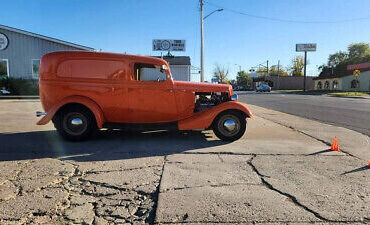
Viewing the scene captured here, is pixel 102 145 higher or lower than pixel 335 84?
lower

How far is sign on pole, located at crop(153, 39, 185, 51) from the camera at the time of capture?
37.8m

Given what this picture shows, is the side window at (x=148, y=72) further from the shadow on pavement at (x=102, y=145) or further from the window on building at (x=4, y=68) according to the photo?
the window on building at (x=4, y=68)

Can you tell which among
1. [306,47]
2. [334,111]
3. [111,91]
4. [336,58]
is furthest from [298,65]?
[111,91]

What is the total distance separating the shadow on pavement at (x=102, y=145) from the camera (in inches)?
189

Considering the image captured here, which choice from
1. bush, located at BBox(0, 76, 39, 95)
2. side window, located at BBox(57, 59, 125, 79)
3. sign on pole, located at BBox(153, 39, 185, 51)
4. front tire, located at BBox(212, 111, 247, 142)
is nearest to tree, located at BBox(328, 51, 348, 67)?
sign on pole, located at BBox(153, 39, 185, 51)

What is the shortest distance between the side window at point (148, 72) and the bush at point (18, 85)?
68.7 feet

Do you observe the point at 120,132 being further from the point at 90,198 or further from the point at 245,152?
the point at 90,198

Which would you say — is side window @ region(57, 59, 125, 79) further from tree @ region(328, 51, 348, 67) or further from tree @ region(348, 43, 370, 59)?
tree @ region(328, 51, 348, 67)

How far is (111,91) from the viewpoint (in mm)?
5910

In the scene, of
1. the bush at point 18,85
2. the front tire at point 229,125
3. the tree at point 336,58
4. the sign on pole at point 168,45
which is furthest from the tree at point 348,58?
the front tire at point 229,125

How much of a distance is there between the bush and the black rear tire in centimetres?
2041

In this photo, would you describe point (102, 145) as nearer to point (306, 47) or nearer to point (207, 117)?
point (207, 117)

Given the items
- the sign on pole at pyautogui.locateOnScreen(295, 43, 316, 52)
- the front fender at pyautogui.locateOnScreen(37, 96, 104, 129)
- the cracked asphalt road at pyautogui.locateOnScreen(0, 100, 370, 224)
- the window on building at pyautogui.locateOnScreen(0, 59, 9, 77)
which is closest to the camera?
the cracked asphalt road at pyautogui.locateOnScreen(0, 100, 370, 224)

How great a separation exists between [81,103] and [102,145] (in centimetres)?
100
